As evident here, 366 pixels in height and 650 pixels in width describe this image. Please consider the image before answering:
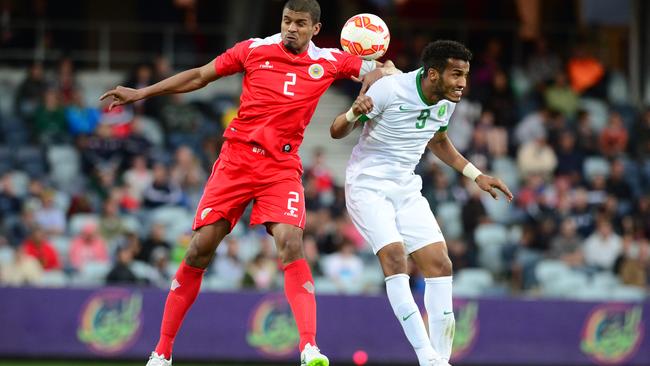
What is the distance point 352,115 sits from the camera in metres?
8.72

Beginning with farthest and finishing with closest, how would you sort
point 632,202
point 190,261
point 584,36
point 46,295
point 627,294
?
point 584,36 → point 632,202 → point 627,294 → point 46,295 → point 190,261

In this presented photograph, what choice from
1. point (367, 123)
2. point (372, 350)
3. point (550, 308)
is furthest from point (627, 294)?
point (367, 123)

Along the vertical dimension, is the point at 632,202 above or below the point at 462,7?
below

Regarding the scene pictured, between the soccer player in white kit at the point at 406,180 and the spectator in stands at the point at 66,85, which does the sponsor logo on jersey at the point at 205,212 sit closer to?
the soccer player in white kit at the point at 406,180

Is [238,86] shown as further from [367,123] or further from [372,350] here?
[367,123]

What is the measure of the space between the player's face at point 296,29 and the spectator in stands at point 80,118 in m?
8.68

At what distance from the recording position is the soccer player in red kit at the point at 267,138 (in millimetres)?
8672

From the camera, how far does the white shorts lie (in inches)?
352

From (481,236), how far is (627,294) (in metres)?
1.98

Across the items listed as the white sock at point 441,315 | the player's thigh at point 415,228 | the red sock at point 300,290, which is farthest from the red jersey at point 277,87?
the white sock at point 441,315

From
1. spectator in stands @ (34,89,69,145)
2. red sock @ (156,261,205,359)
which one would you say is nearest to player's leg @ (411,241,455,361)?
red sock @ (156,261,205,359)

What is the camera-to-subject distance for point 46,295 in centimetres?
1399

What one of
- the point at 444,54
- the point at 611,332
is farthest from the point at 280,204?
the point at 611,332

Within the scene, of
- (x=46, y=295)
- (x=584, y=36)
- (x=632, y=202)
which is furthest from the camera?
(x=584, y=36)
